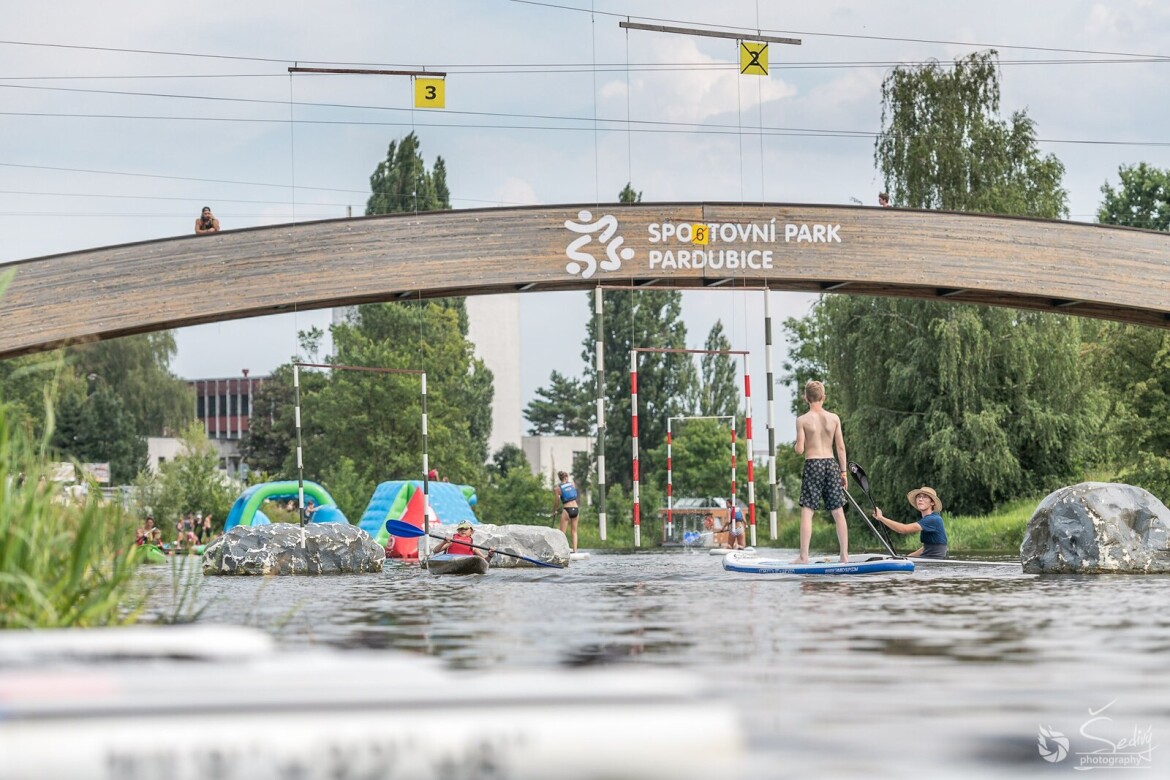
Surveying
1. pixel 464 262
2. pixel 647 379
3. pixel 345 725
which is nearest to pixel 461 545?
pixel 464 262

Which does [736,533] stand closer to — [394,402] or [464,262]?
[464,262]

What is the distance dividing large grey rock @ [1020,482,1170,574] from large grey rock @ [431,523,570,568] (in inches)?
254

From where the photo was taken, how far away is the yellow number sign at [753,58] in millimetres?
22109

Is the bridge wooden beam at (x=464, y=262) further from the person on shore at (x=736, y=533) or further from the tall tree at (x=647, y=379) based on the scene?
the tall tree at (x=647, y=379)

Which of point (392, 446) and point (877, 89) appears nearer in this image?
point (877, 89)

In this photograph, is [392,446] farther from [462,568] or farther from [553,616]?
[553,616]

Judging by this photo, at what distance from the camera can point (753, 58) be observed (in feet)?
73.1

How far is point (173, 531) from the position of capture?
147 feet

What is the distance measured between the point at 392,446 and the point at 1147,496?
4775 cm

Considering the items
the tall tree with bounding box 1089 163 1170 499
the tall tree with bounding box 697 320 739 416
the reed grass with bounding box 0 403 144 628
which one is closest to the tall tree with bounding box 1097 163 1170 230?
the tall tree with bounding box 697 320 739 416

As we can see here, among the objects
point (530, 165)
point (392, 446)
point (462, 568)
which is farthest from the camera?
point (392, 446)

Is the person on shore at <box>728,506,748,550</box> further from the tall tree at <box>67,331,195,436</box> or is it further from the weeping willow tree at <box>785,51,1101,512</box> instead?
the tall tree at <box>67,331,195,436</box>

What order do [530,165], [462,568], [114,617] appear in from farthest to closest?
1. [530,165]
2. [462,568]
3. [114,617]

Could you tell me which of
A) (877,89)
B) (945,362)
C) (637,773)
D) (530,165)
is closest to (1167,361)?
(945,362)
